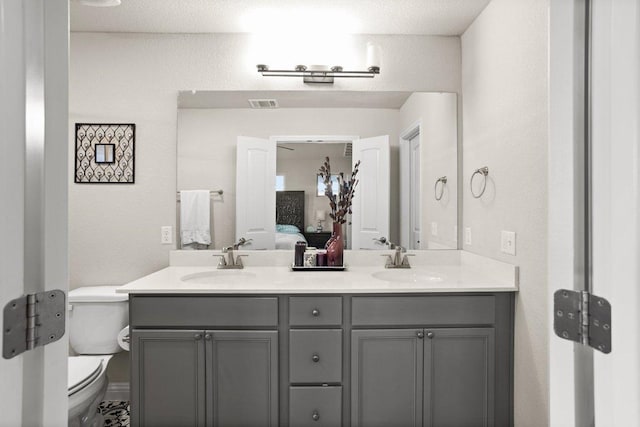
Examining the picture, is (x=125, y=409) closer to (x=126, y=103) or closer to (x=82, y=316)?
(x=82, y=316)

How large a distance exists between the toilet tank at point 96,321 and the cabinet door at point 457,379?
172 centimetres

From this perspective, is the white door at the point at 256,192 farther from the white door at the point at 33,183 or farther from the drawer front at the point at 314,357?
the white door at the point at 33,183

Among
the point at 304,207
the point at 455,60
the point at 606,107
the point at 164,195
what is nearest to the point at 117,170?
the point at 164,195

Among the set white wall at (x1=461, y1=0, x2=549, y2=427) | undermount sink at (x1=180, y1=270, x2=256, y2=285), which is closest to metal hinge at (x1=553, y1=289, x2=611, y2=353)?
white wall at (x1=461, y1=0, x2=549, y2=427)

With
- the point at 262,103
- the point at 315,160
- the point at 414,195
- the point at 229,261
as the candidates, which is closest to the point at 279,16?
the point at 262,103

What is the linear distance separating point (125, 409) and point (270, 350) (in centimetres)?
122

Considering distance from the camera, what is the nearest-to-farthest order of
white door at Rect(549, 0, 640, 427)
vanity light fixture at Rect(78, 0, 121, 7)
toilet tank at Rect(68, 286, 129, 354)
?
white door at Rect(549, 0, 640, 427), vanity light fixture at Rect(78, 0, 121, 7), toilet tank at Rect(68, 286, 129, 354)

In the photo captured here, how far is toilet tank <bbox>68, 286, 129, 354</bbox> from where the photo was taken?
7.42 ft

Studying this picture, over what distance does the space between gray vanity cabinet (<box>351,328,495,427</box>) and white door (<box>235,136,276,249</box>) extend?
0.96 meters

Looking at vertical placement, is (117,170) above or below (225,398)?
above

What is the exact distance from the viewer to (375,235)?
2.58 meters

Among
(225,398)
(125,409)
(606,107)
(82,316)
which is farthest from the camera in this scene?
(125,409)

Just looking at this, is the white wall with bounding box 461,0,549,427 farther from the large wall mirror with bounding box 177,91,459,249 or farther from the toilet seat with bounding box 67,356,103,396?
the toilet seat with bounding box 67,356,103,396

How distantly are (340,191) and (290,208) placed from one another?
1.12 ft
